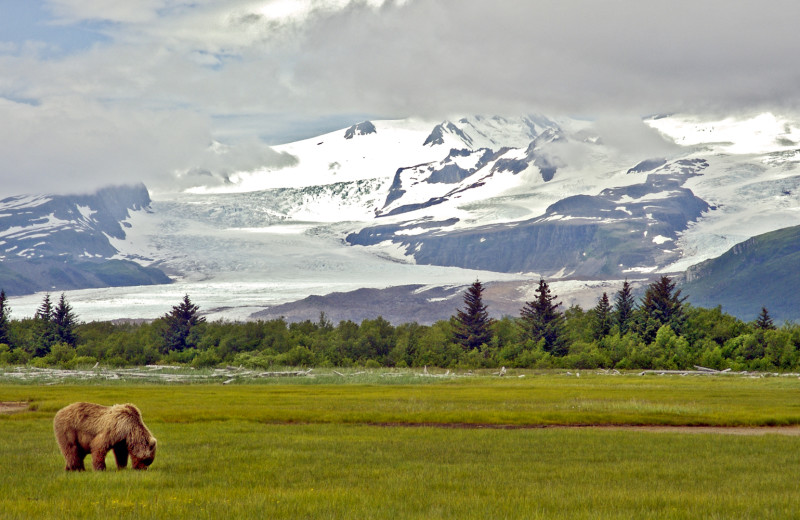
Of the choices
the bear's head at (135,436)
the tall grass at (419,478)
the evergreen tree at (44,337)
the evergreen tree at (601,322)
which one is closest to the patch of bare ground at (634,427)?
the tall grass at (419,478)

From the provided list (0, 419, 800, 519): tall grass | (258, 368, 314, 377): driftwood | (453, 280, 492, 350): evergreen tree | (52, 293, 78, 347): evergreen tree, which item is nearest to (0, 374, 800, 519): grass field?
(0, 419, 800, 519): tall grass

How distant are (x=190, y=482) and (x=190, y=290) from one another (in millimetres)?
181721

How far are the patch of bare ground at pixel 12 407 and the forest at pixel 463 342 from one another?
4339cm

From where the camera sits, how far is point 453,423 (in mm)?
38562

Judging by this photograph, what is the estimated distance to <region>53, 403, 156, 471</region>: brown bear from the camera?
18.9 meters

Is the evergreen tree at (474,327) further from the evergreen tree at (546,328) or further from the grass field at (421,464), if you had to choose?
the grass field at (421,464)

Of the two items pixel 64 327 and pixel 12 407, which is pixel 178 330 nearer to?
pixel 64 327

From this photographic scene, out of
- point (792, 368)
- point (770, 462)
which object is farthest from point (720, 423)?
point (792, 368)

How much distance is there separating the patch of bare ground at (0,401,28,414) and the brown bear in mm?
27488

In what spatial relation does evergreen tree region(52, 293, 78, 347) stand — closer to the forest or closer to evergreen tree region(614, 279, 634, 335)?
the forest

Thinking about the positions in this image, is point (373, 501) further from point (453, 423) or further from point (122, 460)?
point (453, 423)

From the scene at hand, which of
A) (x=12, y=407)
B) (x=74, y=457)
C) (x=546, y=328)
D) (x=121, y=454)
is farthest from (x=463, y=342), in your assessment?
(x=74, y=457)

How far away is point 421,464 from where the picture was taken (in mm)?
22734

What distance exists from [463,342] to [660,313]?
24.3 metres
